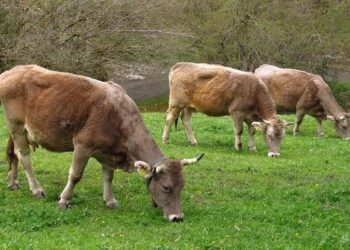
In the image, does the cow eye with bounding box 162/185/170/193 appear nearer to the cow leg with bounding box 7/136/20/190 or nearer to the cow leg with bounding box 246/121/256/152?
the cow leg with bounding box 7/136/20/190

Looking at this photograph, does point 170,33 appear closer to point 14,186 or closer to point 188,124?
point 188,124

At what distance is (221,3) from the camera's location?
38938mm

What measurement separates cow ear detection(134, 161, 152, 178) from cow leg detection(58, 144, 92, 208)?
91cm

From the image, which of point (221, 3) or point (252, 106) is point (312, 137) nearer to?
point (252, 106)

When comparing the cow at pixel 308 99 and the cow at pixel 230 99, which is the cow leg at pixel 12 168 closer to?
the cow at pixel 230 99

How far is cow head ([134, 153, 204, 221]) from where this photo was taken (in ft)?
32.2

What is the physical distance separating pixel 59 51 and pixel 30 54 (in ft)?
4.32

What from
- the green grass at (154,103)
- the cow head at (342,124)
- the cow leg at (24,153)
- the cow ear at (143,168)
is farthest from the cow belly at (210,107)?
the green grass at (154,103)

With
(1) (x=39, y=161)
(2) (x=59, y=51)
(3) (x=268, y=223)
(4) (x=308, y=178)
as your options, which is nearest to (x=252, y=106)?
(4) (x=308, y=178)

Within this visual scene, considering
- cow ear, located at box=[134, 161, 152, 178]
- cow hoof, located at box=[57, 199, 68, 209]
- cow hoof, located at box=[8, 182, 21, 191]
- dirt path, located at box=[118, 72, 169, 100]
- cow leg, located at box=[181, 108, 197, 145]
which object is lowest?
dirt path, located at box=[118, 72, 169, 100]

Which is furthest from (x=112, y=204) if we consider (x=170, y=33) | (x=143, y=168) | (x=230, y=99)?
(x=170, y=33)

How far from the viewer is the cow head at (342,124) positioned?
21719 mm

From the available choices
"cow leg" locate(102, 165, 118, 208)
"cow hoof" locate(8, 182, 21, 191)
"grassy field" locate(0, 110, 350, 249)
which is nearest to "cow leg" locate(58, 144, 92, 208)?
"grassy field" locate(0, 110, 350, 249)

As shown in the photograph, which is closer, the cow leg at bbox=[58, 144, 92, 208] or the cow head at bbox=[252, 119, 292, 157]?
the cow leg at bbox=[58, 144, 92, 208]
